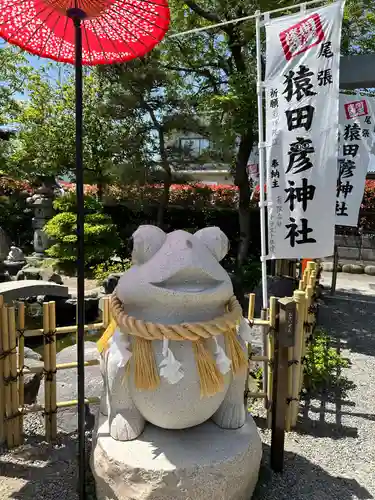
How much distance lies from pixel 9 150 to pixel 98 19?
1333 cm

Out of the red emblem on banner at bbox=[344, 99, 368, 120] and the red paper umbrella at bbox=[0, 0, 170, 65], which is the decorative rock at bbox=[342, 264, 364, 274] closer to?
the red emblem on banner at bbox=[344, 99, 368, 120]

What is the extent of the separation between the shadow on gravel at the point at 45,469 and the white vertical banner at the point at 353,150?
4986 mm

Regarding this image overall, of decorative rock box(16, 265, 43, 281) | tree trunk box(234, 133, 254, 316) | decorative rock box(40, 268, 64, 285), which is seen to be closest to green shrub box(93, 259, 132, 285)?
decorative rock box(40, 268, 64, 285)

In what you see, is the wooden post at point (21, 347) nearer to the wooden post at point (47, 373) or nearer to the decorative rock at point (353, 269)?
the wooden post at point (47, 373)

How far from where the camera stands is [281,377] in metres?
3.15

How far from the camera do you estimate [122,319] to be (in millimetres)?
2404

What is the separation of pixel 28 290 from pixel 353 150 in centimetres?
605

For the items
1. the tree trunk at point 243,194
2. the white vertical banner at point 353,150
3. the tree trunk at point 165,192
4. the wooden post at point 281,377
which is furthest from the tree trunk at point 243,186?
the wooden post at point 281,377

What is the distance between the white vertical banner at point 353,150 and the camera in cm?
655

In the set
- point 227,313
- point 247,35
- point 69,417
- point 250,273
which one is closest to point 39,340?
point 69,417

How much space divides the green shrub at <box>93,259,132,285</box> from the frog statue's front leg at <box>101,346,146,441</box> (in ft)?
28.2

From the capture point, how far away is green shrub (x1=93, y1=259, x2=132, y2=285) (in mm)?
11273

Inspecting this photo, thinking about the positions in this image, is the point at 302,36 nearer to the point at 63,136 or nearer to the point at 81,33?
the point at 81,33

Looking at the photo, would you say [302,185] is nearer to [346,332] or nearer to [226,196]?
[346,332]
